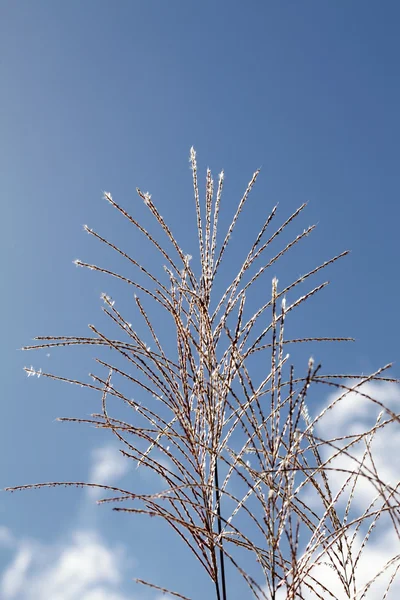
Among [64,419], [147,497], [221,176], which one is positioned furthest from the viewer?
[221,176]

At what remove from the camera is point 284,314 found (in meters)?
1.69

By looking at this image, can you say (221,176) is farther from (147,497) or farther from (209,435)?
(147,497)

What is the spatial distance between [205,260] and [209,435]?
525 millimetres

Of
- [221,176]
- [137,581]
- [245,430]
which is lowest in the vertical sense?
[137,581]

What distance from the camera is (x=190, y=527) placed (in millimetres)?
1706

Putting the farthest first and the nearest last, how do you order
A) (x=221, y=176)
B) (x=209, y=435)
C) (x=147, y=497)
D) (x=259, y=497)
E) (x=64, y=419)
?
(x=221, y=176) → (x=64, y=419) → (x=209, y=435) → (x=259, y=497) → (x=147, y=497)

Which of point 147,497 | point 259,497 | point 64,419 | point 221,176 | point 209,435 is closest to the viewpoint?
point 147,497

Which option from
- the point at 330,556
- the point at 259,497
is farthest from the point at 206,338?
the point at 330,556

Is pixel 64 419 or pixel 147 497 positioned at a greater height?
pixel 64 419

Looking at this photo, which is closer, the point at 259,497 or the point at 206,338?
the point at 259,497

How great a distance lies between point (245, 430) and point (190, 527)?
0.29 m

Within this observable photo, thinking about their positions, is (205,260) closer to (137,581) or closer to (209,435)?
(209,435)

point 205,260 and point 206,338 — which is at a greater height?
point 205,260

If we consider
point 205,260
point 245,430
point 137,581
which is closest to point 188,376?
point 245,430
